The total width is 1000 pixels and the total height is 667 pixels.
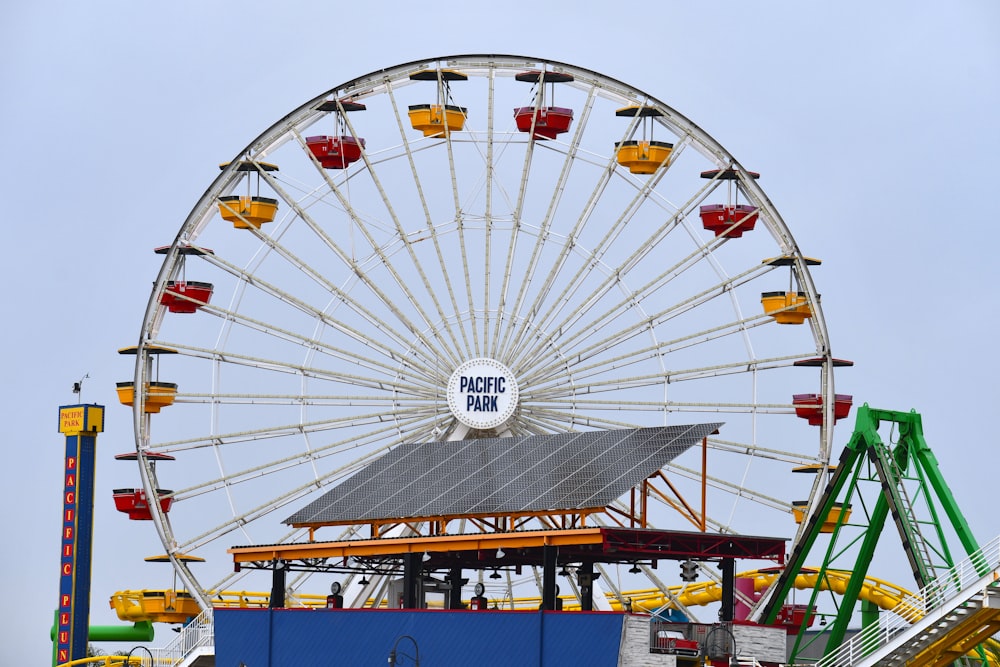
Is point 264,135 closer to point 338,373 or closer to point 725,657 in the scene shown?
point 338,373

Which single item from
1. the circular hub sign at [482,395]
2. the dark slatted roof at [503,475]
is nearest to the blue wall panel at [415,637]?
the dark slatted roof at [503,475]

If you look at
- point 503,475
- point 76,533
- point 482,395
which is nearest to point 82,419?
point 76,533

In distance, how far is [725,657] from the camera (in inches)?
1746

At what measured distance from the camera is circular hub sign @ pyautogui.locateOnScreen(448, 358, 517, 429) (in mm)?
56062

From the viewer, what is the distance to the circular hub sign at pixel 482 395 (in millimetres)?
56062

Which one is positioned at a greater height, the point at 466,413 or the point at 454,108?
the point at 454,108

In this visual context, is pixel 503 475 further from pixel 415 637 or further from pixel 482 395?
pixel 482 395

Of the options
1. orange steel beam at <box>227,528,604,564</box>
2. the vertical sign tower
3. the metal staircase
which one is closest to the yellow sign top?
the vertical sign tower

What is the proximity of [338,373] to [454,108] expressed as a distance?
24.5 feet

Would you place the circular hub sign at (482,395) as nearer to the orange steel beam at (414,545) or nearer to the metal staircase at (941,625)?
the orange steel beam at (414,545)

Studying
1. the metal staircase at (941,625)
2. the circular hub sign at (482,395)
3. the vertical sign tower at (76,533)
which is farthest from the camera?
the vertical sign tower at (76,533)

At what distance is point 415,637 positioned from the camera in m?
46.1

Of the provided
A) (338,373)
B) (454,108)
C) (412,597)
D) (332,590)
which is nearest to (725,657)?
(412,597)

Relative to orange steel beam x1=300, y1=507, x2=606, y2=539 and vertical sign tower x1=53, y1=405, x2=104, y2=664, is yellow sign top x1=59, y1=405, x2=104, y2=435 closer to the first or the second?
vertical sign tower x1=53, y1=405, x2=104, y2=664
